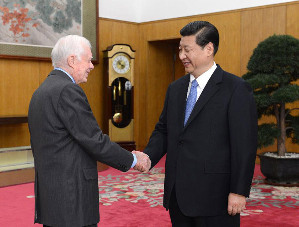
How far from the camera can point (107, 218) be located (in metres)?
3.87

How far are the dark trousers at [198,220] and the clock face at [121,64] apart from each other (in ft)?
18.1

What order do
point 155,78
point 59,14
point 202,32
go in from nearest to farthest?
point 202,32 → point 59,14 → point 155,78

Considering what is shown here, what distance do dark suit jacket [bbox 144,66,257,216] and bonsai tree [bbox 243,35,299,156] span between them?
334 cm

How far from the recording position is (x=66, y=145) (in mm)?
1941

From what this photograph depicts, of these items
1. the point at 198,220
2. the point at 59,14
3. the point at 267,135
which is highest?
the point at 59,14

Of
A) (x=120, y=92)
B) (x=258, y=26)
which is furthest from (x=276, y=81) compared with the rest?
(x=120, y=92)

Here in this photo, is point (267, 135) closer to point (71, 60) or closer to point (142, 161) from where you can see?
point (142, 161)

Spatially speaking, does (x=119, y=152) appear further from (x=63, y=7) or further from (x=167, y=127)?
(x=63, y=7)

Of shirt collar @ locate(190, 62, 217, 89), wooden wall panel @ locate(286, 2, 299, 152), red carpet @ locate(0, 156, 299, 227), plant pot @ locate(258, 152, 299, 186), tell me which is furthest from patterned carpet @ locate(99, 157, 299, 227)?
shirt collar @ locate(190, 62, 217, 89)

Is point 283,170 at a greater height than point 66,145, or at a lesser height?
lesser

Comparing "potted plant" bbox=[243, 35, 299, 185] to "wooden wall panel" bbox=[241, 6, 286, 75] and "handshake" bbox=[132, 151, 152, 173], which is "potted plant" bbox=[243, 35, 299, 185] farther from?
"handshake" bbox=[132, 151, 152, 173]

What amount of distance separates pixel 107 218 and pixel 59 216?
1956 millimetres

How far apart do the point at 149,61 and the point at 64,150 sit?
6545mm

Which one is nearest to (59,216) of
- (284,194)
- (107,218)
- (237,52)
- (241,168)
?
(241,168)
